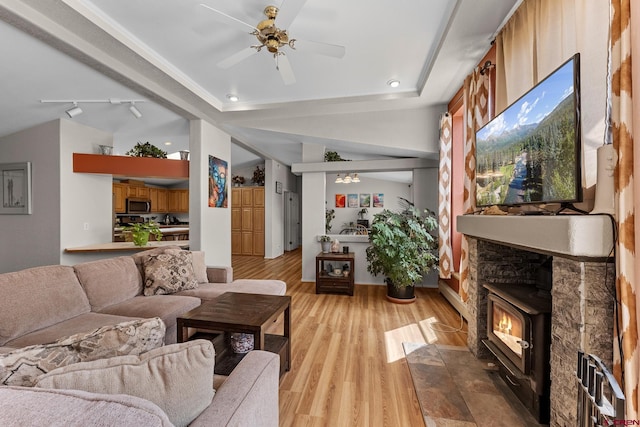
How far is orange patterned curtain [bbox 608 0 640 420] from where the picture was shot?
39.6 inches

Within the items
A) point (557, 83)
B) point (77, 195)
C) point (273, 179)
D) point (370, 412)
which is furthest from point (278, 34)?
point (273, 179)

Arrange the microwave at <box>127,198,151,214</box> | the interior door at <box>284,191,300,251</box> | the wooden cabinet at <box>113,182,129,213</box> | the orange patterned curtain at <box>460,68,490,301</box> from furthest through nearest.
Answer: the interior door at <box>284,191,300,251</box>
the microwave at <box>127,198,151,214</box>
the wooden cabinet at <box>113,182,129,213</box>
the orange patterned curtain at <box>460,68,490,301</box>

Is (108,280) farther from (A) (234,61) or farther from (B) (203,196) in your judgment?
(A) (234,61)

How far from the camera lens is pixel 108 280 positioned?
224cm

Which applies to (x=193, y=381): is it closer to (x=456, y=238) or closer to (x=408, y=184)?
(x=456, y=238)

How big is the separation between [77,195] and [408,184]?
24.1 ft

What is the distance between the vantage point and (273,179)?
6844 mm

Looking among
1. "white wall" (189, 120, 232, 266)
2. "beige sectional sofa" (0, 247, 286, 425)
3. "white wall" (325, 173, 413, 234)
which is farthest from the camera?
"white wall" (325, 173, 413, 234)

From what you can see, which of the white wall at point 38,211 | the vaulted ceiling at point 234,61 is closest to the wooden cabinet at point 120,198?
the white wall at point 38,211

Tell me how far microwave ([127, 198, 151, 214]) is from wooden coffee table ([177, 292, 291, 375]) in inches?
219

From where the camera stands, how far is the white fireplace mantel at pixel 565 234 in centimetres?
109

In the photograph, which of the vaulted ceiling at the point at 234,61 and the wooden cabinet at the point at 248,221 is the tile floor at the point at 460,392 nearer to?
the vaulted ceiling at the point at 234,61

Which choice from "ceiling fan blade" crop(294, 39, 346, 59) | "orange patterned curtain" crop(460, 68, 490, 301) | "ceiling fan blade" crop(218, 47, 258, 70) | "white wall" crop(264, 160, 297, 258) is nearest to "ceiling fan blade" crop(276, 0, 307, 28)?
"ceiling fan blade" crop(294, 39, 346, 59)

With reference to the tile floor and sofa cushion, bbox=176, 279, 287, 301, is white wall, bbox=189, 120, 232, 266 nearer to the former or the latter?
sofa cushion, bbox=176, 279, 287, 301
